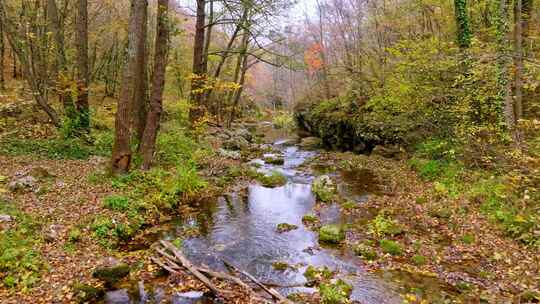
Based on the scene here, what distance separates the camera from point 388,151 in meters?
19.9

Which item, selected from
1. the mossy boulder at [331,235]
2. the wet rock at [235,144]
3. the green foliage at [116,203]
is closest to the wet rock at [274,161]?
the wet rock at [235,144]

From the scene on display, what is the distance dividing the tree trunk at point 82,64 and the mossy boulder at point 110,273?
9.34 metres

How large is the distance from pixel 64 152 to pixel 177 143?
4.72m

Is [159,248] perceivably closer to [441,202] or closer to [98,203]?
[98,203]

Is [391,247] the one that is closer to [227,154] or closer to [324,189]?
[324,189]

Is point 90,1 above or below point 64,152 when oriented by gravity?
above

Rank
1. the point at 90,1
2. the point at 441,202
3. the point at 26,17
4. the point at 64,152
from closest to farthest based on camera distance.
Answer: the point at 441,202 < the point at 64,152 < the point at 26,17 < the point at 90,1

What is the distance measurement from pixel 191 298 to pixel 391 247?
4.89 m

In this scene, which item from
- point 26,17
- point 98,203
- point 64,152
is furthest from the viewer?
point 26,17

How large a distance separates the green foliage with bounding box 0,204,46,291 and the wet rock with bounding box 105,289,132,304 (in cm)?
123

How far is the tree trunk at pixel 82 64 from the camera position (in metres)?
14.4

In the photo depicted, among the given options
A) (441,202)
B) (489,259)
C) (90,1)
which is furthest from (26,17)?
(489,259)

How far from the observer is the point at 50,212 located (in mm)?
8703

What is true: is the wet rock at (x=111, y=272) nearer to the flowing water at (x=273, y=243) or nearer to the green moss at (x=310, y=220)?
the flowing water at (x=273, y=243)
